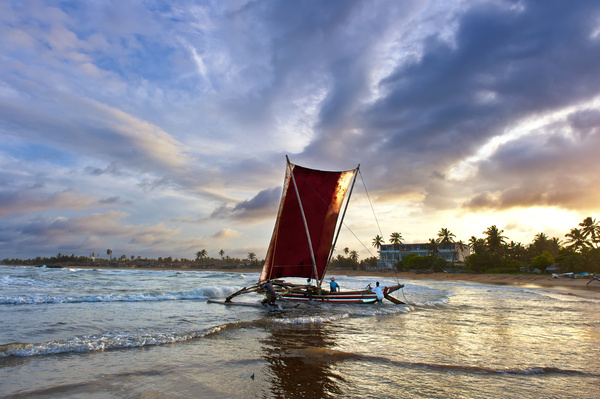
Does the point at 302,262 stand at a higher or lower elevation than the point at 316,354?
higher

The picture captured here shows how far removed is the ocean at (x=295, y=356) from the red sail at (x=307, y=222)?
4.99m

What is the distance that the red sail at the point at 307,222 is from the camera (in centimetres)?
2034

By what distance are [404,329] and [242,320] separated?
707cm

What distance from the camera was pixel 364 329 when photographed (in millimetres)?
13359

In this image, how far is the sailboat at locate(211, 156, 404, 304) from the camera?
2034 cm

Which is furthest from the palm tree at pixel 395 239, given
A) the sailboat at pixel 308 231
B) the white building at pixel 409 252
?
the sailboat at pixel 308 231

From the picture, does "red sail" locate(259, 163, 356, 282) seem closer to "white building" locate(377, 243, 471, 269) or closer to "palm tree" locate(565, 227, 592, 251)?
"palm tree" locate(565, 227, 592, 251)

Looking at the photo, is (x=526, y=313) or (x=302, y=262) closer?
(x=526, y=313)

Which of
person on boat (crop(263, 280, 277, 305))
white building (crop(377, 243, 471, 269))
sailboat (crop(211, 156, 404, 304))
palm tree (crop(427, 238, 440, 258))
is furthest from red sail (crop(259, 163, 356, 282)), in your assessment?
white building (crop(377, 243, 471, 269))

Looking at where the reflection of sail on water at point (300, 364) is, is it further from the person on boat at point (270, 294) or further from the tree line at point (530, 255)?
the tree line at point (530, 255)

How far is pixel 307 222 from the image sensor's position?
2084cm

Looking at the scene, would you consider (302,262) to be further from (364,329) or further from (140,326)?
(140,326)

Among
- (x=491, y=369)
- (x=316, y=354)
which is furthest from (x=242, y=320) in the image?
(x=491, y=369)

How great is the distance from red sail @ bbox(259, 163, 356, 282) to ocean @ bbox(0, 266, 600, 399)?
4.99 metres
